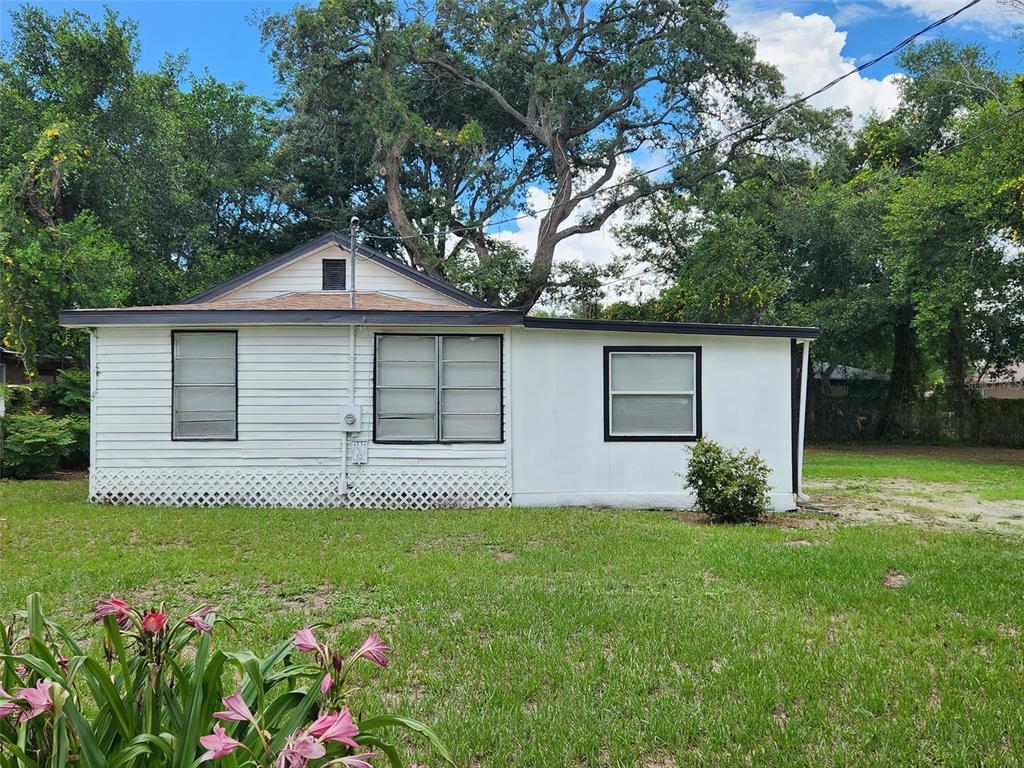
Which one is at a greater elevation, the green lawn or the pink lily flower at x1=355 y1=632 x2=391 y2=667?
the pink lily flower at x1=355 y1=632 x2=391 y2=667

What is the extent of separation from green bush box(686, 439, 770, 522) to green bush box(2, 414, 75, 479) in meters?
11.7

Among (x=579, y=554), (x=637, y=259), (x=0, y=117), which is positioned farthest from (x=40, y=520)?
(x=637, y=259)

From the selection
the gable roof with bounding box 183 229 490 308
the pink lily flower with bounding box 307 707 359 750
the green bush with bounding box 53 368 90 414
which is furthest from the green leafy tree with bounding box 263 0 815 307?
the pink lily flower with bounding box 307 707 359 750

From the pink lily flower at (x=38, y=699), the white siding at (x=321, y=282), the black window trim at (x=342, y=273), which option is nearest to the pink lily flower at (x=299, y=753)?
the pink lily flower at (x=38, y=699)

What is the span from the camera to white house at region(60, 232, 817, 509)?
9.25m

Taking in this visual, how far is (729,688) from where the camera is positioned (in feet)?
10.9

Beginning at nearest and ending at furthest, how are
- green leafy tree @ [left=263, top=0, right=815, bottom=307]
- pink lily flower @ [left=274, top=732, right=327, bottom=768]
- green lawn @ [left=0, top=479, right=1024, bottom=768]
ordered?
pink lily flower @ [left=274, top=732, right=327, bottom=768] < green lawn @ [left=0, top=479, right=1024, bottom=768] < green leafy tree @ [left=263, top=0, right=815, bottom=307]

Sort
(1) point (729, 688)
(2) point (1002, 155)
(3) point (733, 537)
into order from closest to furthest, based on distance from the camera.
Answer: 1. (1) point (729, 688)
2. (3) point (733, 537)
3. (2) point (1002, 155)

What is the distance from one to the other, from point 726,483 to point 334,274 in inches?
346

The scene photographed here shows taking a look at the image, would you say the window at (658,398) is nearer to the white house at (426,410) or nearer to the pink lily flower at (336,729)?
the white house at (426,410)

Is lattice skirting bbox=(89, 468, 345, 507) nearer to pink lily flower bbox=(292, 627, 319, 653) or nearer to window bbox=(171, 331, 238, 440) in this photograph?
window bbox=(171, 331, 238, 440)

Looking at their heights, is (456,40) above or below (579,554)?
above

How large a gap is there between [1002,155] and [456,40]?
15852 mm

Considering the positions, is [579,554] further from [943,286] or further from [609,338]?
[943,286]
